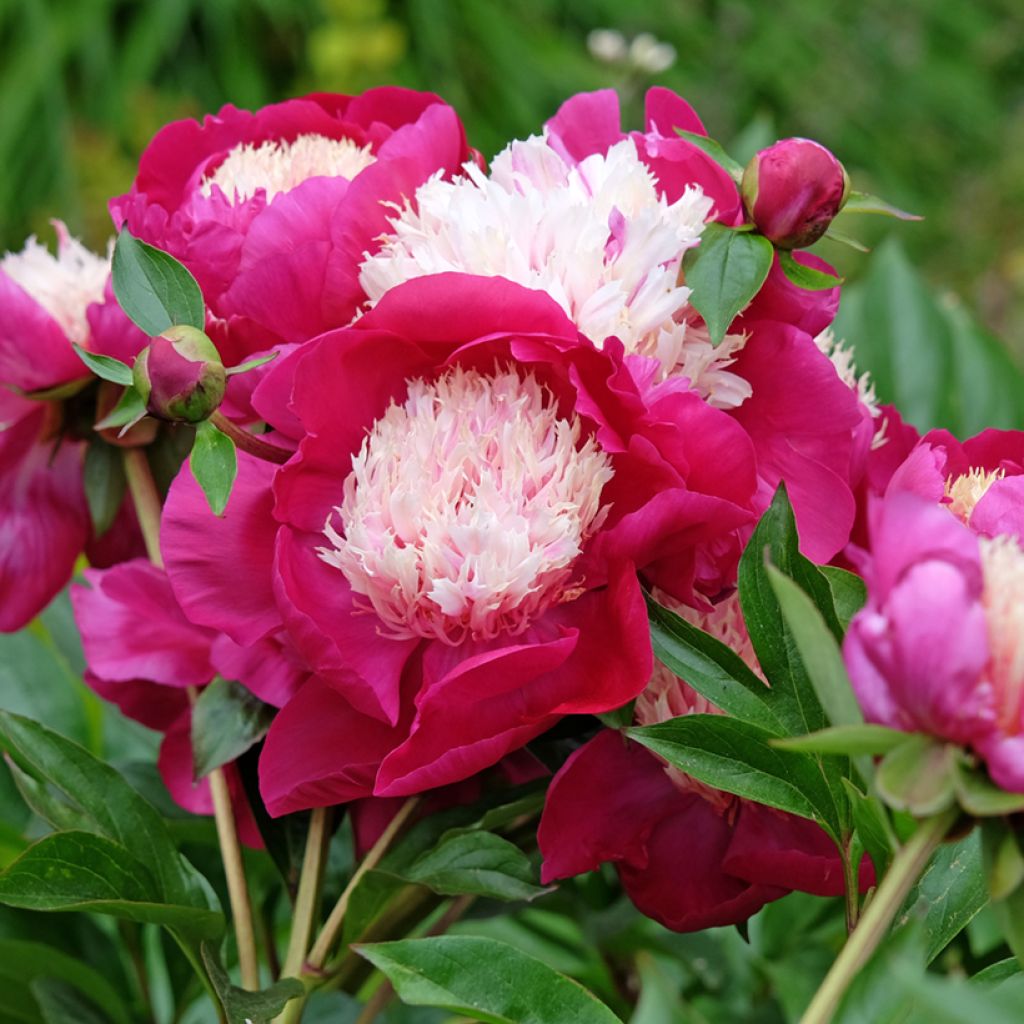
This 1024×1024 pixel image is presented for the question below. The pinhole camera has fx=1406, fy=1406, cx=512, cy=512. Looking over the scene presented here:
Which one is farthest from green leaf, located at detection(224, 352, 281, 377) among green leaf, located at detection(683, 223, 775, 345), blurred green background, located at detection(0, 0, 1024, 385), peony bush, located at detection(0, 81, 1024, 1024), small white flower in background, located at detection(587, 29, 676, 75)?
blurred green background, located at detection(0, 0, 1024, 385)

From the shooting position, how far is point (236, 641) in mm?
349

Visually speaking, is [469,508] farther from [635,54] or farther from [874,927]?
[635,54]

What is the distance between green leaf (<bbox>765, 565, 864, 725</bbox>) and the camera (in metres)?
0.26

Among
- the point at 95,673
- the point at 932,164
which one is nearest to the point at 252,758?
the point at 95,673

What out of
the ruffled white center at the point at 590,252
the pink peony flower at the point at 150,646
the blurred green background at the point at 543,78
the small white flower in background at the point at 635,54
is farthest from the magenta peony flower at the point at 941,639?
the blurred green background at the point at 543,78

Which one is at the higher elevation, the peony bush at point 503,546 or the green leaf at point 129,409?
the green leaf at point 129,409

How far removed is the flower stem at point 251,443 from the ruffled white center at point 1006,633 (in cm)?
18

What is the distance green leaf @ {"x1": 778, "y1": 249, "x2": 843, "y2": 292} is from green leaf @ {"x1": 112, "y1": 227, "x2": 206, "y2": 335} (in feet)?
0.48

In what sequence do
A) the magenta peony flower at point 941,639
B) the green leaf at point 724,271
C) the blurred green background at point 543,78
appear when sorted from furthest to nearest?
1. the blurred green background at point 543,78
2. the green leaf at point 724,271
3. the magenta peony flower at point 941,639

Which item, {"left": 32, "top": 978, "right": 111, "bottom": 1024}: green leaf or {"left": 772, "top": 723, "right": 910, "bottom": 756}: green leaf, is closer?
{"left": 772, "top": 723, "right": 910, "bottom": 756}: green leaf

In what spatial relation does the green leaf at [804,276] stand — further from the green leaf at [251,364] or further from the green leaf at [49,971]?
the green leaf at [49,971]

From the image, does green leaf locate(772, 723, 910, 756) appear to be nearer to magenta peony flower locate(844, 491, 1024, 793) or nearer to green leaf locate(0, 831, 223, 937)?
magenta peony flower locate(844, 491, 1024, 793)

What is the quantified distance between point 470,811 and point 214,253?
0.55ft

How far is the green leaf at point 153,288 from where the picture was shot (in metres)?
0.35
